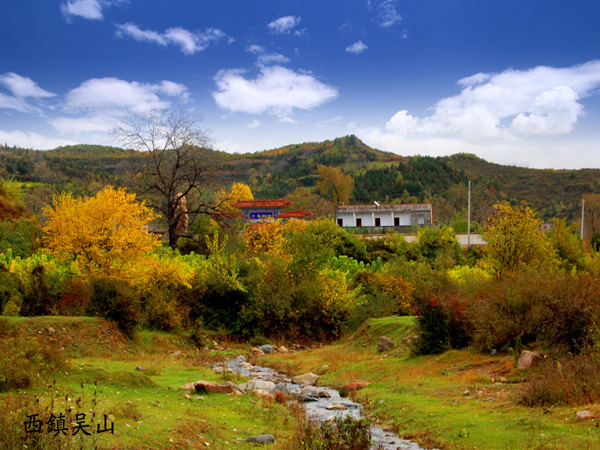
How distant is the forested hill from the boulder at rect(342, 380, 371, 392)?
71452 millimetres

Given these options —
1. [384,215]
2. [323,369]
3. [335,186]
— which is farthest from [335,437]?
[335,186]

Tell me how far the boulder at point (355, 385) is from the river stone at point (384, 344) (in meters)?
4.75

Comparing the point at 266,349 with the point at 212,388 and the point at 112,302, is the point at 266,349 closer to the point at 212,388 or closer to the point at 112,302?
the point at 112,302

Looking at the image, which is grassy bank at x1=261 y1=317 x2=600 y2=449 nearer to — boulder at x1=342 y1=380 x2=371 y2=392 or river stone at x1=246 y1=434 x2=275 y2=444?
boulder at x1=342 y1=380 x2=371 y2=392

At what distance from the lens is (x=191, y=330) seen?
27.2 metres

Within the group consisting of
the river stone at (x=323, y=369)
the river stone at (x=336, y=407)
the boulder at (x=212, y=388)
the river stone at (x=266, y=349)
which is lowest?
the river stone at (x=266, y=349)

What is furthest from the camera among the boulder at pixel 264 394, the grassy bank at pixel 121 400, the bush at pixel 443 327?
the bush at pixel 443 327

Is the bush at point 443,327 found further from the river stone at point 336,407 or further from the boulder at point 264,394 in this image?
the boulder at point 264,394

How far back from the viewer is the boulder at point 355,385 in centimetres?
1627

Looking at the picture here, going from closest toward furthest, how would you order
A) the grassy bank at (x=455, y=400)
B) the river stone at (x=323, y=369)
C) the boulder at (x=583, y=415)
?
the grassy bank at (x=455, y=400)
the boulder at (x=583, y=415)
the river stone at (x=323, y=369)

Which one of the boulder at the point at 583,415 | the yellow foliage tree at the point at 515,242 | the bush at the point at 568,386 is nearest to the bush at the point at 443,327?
the bush at the point at 568,386

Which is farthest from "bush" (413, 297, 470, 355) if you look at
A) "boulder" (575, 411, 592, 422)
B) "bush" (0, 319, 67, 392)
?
"bush" (0, 319, 67, 392)

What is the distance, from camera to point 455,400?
12742mm

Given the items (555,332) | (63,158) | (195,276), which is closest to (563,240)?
(195,276)
